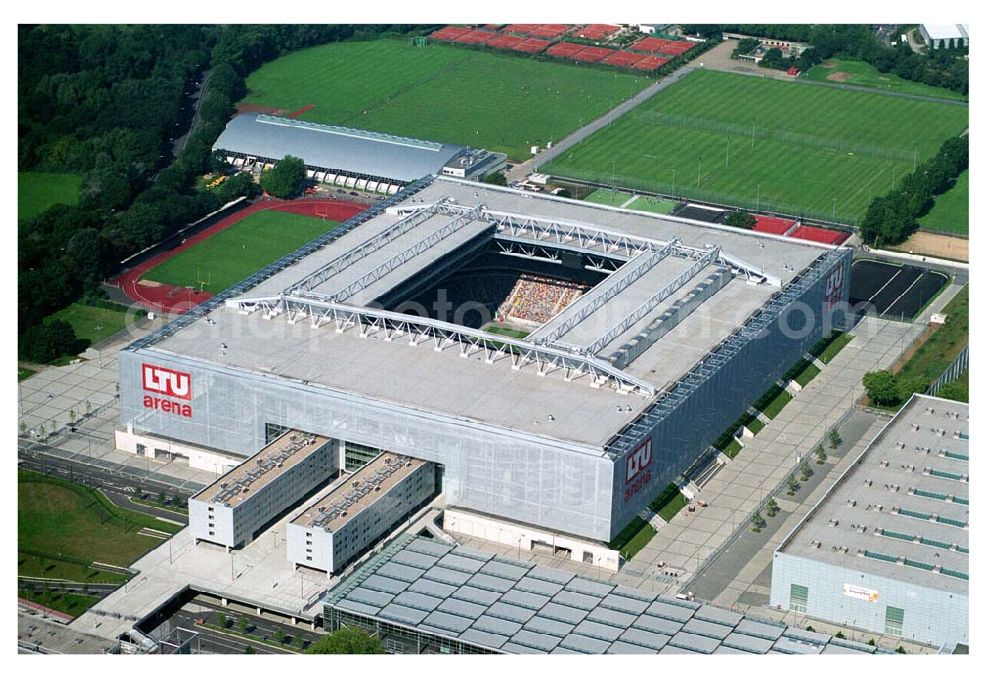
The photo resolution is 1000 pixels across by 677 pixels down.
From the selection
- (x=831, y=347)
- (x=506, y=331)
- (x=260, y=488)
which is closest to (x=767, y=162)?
(x=831, y=347)

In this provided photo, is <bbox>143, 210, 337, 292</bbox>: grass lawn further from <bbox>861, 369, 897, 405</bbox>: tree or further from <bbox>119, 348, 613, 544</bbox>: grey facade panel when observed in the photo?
<bbox>861, 369, 897, 405</bbox>: tree

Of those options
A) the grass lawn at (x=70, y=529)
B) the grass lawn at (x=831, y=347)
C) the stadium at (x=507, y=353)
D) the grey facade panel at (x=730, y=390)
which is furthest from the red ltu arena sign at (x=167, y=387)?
the grass lawn at (x=831, y=347)

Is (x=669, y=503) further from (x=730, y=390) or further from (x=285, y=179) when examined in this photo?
(x=285, y=179)

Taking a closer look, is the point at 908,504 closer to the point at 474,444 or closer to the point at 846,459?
the point at 846,459

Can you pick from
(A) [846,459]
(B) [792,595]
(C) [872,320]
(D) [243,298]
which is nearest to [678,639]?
(B) [792,595]

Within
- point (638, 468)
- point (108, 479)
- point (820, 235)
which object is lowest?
point (108, 479)

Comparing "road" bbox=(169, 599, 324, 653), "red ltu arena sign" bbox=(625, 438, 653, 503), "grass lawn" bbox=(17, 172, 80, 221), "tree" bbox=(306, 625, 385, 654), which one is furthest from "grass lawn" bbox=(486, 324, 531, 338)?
"tree" bbox=(306, 625, 385, 654)

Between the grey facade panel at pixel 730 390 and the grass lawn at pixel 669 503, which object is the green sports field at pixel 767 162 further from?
the grass lawn at pixel 669 503

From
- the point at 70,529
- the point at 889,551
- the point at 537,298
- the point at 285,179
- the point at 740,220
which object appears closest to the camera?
the point at 889,551
